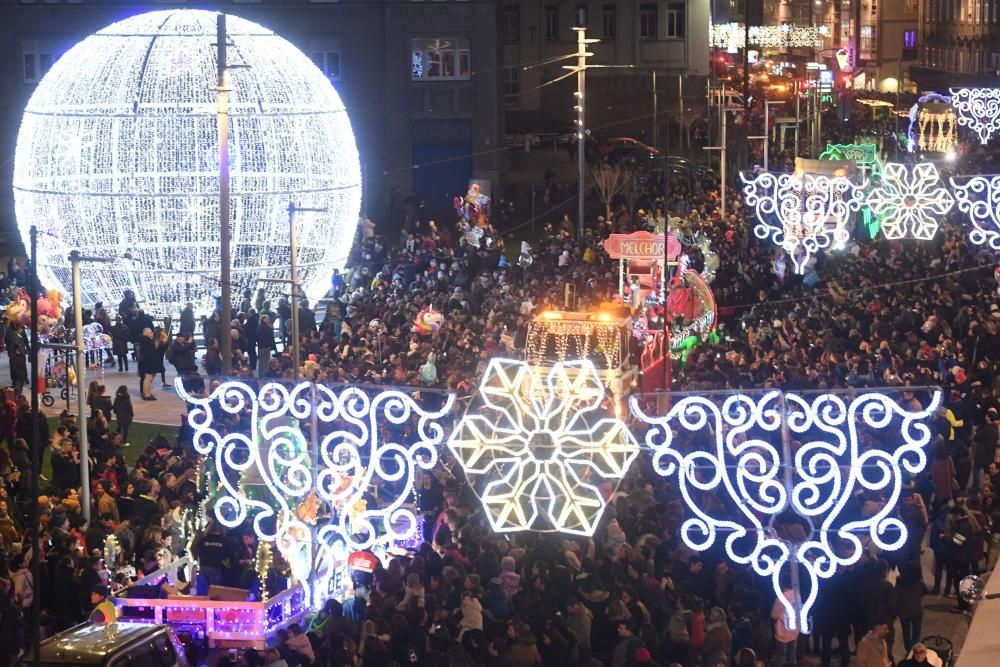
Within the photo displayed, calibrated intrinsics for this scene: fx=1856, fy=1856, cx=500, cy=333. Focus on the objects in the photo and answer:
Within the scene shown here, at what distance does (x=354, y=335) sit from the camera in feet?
95.9

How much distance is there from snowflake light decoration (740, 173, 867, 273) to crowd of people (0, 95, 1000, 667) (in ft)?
6.40

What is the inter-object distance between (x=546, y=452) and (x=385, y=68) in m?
36.2

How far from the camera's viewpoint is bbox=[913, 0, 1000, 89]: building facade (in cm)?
8369

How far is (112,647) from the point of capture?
14.3 meters

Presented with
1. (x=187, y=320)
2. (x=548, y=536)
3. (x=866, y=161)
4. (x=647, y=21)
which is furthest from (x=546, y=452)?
(x=647, y=21)

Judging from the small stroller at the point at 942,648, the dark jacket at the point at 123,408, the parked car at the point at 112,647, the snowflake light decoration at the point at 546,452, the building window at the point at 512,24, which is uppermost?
the building window at the point at 512,24

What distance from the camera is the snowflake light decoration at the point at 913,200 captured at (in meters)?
35.6

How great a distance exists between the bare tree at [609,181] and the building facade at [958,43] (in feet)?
101

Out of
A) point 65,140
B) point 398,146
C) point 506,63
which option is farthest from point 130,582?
point 506,63

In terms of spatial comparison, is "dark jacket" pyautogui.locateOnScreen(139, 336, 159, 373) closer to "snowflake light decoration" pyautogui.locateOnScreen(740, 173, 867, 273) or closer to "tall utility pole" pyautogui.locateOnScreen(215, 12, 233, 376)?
"tall utility pole" pyautogui.locateOnScreen(215, 12, 233, 376)

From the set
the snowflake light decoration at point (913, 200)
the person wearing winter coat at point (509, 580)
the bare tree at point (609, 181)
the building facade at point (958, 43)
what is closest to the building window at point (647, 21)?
the building facade at point (958, 43)

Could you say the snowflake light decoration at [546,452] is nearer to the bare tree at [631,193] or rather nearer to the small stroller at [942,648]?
the small stroller at [942,648]

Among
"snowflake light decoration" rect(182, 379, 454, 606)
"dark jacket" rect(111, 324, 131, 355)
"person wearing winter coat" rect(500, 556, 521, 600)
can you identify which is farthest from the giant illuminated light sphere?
"person wearing winter coat" rect(500, 556, 521, 600)

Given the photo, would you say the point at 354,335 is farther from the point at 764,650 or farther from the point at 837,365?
the point at 764,650
